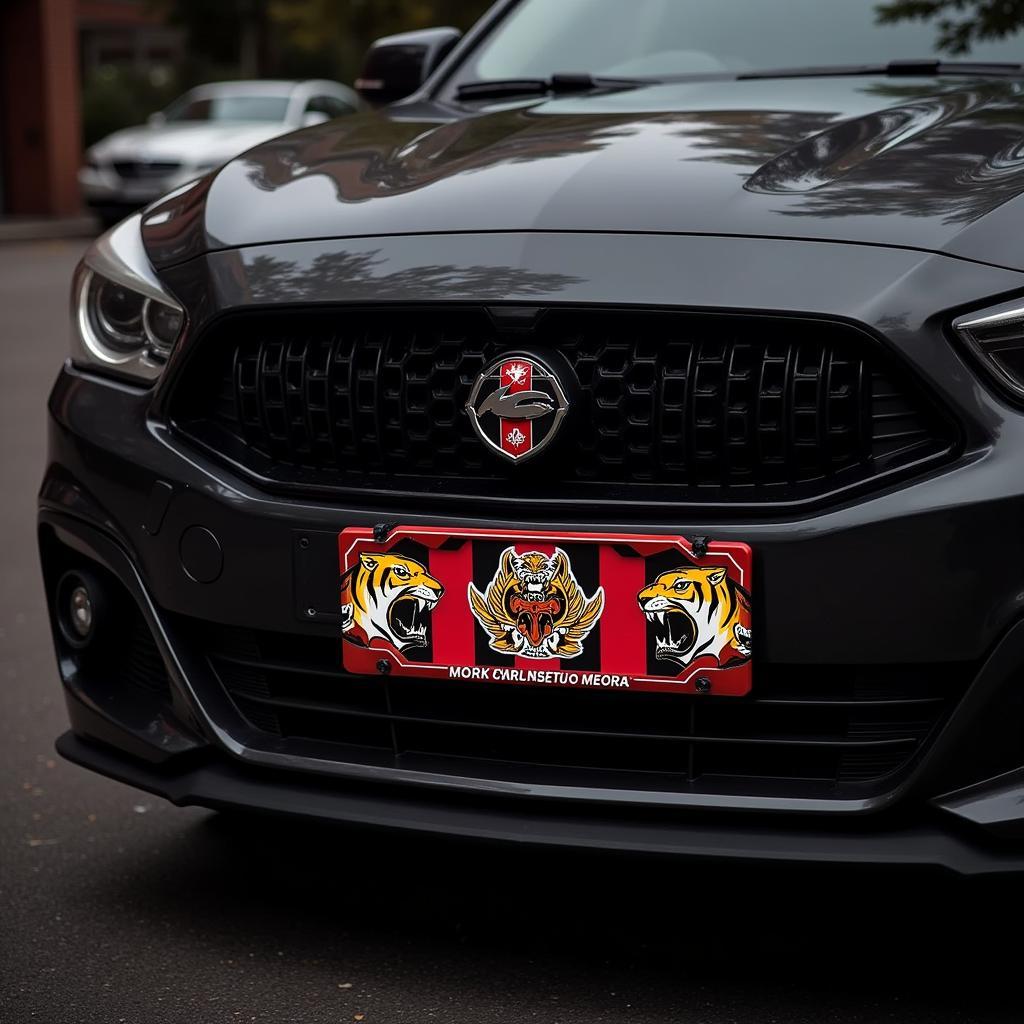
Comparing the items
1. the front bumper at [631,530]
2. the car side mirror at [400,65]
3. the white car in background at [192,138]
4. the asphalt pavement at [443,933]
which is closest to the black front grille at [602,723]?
the front bumper at [631,530]

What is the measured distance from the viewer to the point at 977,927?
2.76 metres

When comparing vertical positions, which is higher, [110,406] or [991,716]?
[110,406]

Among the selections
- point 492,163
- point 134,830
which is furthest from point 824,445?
point 134,830

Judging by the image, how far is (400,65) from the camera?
3980 millimetres

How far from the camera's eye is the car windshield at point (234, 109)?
20125 millimetres

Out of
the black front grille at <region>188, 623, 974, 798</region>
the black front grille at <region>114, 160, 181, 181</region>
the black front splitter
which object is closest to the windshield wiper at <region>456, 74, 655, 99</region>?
the black front grille at <region>188, 623, 974, 798</region>

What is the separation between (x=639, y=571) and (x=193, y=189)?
45.9 inches

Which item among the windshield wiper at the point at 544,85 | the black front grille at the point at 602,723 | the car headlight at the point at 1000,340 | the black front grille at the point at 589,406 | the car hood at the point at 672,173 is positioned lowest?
the black front grille at the point at 602,723

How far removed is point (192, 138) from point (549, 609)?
18.1m

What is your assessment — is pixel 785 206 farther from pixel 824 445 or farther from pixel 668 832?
pixel 668 832

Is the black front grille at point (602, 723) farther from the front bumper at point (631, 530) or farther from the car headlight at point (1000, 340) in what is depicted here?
the car headlight at point (1000, 340)

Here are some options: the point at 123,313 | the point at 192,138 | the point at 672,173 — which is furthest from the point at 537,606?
the point at 192,138

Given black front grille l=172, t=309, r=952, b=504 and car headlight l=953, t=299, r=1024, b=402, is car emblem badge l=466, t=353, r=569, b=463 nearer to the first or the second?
black front grille l=172, t=309, r=952, b=504

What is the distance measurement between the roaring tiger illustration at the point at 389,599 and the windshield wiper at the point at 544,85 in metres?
1.45
